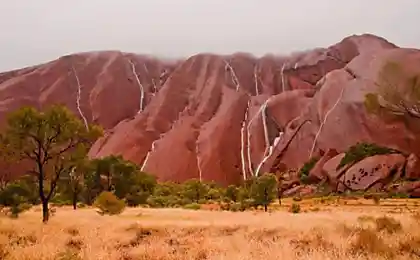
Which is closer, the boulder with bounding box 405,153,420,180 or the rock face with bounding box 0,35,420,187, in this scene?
the boulder with bounding box 405,153,420,180

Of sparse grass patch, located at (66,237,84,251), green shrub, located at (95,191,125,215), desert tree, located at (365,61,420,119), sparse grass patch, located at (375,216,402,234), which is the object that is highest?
desert tree, located at (365,61,420,119)

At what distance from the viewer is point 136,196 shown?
69.6m

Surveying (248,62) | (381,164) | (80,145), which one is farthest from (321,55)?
(80,145)

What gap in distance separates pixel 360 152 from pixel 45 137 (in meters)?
70.6

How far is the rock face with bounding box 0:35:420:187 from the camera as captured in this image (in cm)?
11188

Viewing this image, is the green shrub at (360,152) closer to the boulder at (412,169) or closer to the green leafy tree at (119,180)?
the boulder at (412,169)

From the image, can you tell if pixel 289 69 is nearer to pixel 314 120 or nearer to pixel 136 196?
pixel 314 120

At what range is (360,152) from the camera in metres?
91.8

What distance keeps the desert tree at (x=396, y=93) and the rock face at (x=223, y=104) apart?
202 feet

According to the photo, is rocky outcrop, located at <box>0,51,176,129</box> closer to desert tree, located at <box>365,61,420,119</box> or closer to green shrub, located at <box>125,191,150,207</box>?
green shrub, located at <box>125,191,150,207</box>

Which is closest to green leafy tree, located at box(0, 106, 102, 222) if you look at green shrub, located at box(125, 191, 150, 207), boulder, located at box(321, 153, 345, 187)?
green shrub, located at box(125, 191, 150, 207)

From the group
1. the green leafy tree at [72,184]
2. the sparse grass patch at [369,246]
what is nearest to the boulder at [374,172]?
the green leafy tree at [72,184]

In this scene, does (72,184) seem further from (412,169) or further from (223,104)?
(223,104)

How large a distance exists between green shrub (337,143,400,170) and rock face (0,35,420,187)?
307 centimetres
